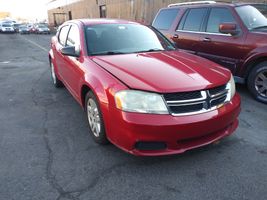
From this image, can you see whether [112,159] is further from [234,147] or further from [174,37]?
[174,37]

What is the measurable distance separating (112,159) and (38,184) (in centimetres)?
89

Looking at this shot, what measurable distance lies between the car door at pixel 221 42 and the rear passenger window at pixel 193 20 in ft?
0.68

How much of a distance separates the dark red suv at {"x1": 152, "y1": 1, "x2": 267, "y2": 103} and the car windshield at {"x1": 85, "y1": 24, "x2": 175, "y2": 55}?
1591mm

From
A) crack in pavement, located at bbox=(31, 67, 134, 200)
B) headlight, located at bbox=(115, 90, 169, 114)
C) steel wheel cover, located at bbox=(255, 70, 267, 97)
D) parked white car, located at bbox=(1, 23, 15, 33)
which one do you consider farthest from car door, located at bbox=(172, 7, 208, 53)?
parked white car, located at bbox=(1, 23, 15, 33)

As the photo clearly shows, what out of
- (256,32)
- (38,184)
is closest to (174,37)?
(256,32)

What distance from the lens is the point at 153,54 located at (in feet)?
13.9

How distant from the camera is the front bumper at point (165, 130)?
295cm

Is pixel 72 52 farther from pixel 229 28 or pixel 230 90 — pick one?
pixel 229 28

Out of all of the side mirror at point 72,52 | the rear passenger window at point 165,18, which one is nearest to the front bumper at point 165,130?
the side mirror at point 72,52

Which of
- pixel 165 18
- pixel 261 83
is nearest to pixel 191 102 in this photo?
pixel 261 83

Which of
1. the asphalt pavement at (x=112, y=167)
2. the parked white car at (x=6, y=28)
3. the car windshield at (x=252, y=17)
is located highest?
the car windshield at (x=252, y=17)

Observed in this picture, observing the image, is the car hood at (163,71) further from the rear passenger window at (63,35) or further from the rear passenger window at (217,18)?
the rear passenger window at (217,18)

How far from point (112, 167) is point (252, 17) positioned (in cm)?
439

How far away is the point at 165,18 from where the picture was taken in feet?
25.2
